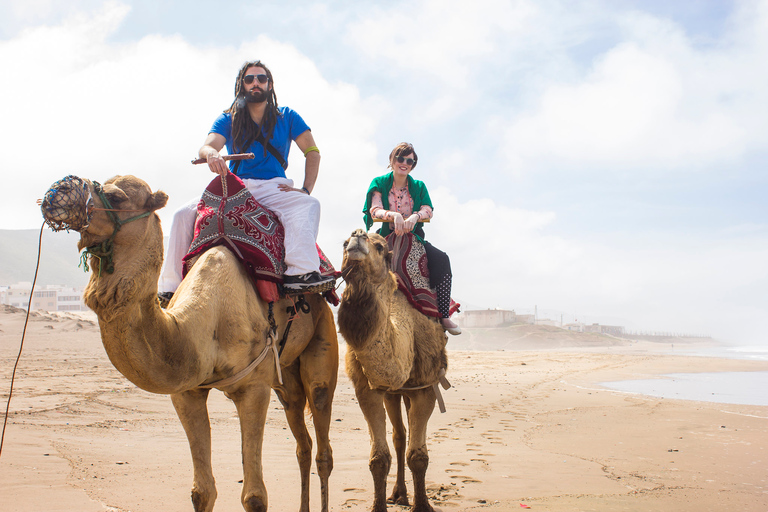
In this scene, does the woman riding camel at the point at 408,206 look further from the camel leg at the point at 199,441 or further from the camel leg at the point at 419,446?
the camel leg at the point at 199,441

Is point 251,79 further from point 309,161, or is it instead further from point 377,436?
point 377,436

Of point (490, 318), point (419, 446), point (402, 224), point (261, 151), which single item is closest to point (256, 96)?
point (261, 151)

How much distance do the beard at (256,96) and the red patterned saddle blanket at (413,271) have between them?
1.85 meters

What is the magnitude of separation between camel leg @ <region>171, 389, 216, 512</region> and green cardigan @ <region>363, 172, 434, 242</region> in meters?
2.84

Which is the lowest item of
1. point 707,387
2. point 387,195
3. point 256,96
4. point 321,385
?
point 707,387

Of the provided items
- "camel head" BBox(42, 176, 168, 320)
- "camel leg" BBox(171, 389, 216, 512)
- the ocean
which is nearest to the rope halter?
"camel head" BBox(42, 176, 168, 320)

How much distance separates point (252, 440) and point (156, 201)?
158 cm

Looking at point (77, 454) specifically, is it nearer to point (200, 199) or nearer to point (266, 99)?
point (200, 199)

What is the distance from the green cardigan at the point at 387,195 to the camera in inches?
233

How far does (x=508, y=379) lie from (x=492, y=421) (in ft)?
29.5

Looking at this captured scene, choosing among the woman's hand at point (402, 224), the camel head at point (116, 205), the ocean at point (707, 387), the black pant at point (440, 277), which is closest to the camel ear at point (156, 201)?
the camel head at point (116, 205)

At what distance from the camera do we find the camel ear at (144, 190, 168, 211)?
8.79 feet

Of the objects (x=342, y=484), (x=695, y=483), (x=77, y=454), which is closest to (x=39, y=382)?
(x=77, y=454)

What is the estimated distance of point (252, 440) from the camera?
3.46 m
